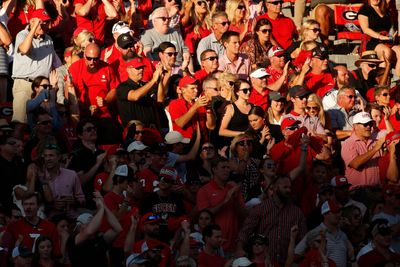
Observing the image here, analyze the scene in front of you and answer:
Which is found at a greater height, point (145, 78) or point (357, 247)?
point (145, 78)

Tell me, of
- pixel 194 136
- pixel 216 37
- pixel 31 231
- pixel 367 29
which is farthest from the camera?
pixel 367 29

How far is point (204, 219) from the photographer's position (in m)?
18.8

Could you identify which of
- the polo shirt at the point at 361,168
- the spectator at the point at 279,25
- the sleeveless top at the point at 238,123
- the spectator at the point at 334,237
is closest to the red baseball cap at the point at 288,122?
the sleeveless top at the point at 238,123

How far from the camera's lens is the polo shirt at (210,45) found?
24922 millimetres

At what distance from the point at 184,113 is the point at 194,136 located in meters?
0.34

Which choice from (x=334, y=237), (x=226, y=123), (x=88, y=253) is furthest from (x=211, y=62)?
(x=88, y=253)

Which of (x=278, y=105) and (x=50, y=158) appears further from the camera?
(x=278, y=105)

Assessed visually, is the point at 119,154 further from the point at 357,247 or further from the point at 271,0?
the point at 271,0

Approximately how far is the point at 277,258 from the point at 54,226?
2.70m

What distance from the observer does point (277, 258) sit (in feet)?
62.8

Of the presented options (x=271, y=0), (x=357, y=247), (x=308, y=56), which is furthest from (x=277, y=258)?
(x=271, y=0)

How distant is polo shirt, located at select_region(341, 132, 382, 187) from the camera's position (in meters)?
22.1

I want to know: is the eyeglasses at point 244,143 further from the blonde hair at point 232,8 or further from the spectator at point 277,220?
the blonde hair at point 232,8

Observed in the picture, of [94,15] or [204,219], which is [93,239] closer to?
[204,219]
